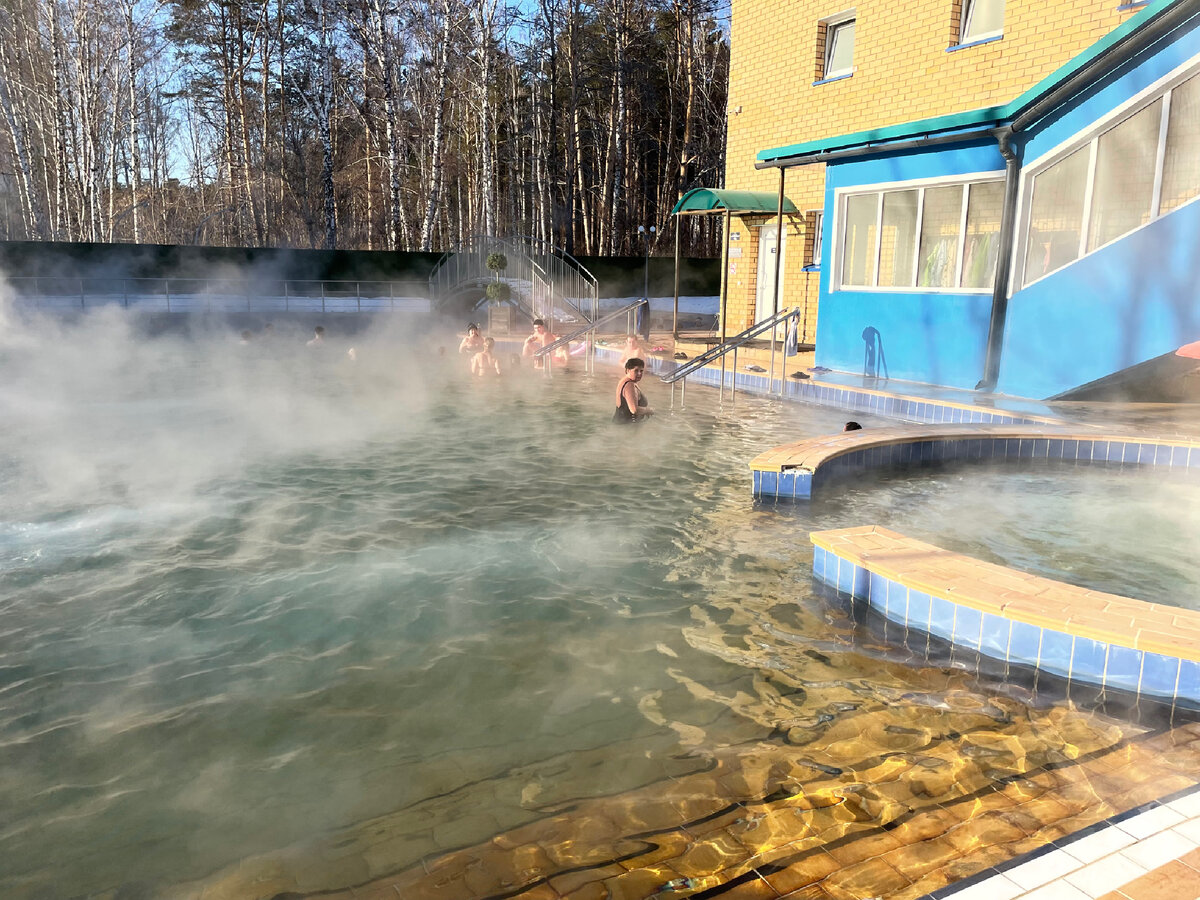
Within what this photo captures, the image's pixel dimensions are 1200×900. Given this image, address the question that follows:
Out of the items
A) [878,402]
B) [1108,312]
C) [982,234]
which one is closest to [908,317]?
[982,234]

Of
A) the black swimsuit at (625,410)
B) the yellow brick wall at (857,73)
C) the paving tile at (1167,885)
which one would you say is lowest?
the paving tile at (1167,885)

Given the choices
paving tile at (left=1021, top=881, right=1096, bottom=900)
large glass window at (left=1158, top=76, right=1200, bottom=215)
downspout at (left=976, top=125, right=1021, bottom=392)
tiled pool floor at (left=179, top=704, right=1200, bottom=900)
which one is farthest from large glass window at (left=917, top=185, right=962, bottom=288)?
paving tile at (left=1021, top=881, right=1096, bottom=900)

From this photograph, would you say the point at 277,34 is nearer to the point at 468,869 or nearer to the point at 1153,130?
the point at 1153,130

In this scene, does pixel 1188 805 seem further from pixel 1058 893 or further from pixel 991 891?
pixel 991 891

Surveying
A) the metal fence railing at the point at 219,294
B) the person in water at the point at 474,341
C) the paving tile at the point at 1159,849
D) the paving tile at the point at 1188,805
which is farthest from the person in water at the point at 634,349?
the paving tile at the point at 1159,849

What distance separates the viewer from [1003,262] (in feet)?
36.3

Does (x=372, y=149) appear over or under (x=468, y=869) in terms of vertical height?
over

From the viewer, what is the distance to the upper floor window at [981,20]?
44.8 feet

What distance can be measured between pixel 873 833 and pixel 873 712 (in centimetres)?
96

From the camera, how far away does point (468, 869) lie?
2.85m

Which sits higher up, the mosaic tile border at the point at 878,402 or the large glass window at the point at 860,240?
the large glass window at the point at 860,240

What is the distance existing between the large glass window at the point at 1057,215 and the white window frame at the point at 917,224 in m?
0.70

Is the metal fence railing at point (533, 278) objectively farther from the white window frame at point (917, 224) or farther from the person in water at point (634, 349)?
the white window frame at point (917, 224)

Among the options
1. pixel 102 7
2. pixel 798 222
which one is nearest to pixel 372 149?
pixel 102 7
